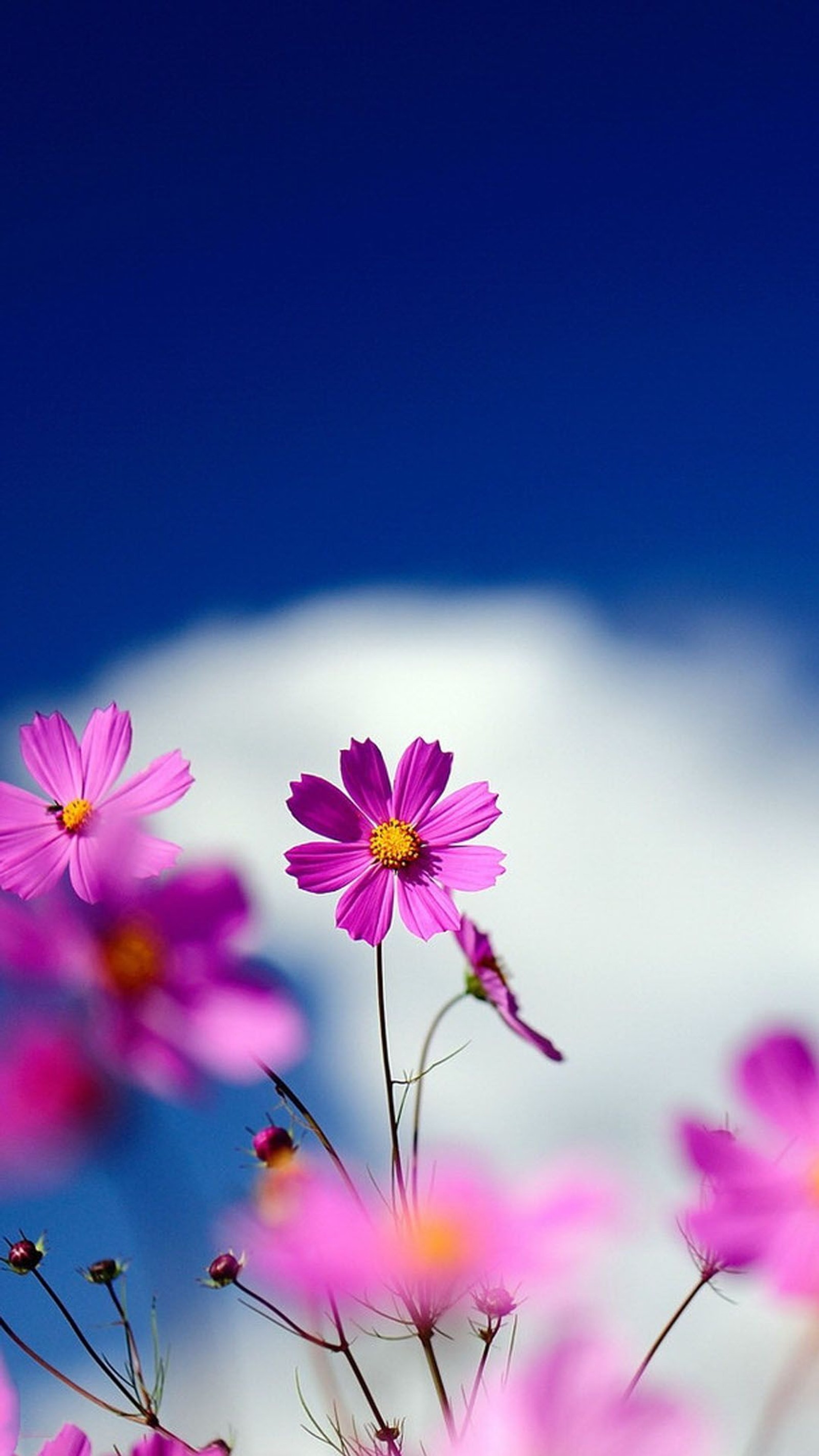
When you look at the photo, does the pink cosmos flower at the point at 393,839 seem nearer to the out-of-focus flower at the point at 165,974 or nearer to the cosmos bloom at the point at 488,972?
the cosmos bloom at the point at 488,972

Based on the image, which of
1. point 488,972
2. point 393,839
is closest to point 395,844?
point 393,839

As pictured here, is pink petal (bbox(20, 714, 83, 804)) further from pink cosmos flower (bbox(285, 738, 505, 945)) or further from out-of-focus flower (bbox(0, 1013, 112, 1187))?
out-of-focus flower (bbox(0, 1013, 112, 1187))

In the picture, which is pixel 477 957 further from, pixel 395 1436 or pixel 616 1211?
pixel 616 1211

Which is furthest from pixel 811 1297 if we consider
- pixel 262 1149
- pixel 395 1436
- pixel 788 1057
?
pixel 262 1149

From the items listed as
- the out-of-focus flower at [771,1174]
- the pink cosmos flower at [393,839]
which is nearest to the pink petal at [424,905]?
the pink cosmos flower at [393,839]

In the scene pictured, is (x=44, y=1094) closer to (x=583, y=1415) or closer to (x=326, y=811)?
(x=583, y=1415)

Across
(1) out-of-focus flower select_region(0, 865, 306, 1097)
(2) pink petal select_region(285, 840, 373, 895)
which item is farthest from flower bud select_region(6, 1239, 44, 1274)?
(1) out-of-focus flower select_region(0, 865, 306, 1097)

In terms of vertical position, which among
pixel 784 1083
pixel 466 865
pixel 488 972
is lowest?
pixel 784 1083
